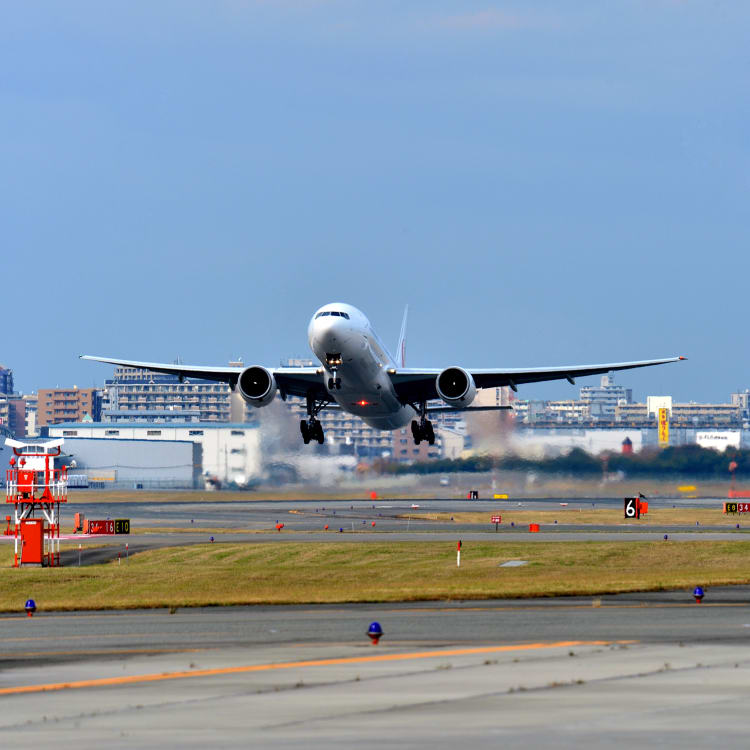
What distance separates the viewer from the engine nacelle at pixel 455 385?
5459cm

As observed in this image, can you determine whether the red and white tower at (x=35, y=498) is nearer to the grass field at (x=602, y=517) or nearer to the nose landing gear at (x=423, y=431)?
the nose landing gear at (x=423, y=431)

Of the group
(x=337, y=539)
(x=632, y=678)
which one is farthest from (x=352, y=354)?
(x=632, y=678)

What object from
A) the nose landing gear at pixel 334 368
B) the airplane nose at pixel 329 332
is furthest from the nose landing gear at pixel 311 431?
the airplane nose at pixel 329 332

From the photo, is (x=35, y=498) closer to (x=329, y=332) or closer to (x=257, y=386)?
(x=257, y=386)

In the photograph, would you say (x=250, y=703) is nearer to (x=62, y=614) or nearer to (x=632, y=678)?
(x=632, y=678)

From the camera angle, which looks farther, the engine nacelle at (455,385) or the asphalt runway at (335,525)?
the engine nacelle at (455,385)

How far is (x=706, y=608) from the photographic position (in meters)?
28.2

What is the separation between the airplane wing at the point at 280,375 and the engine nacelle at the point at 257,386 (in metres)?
0.58

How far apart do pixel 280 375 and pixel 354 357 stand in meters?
7.04

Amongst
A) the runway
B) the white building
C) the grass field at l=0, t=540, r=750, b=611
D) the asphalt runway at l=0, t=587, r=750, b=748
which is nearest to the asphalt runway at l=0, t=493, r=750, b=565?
the white building

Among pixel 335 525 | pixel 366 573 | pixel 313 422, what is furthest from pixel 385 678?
pixel 335 525

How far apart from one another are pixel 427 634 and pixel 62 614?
33.3ft

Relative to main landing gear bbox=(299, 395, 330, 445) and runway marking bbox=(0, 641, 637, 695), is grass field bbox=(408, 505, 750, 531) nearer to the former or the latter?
main landing gear bbox=(299, 395, 330, 445)

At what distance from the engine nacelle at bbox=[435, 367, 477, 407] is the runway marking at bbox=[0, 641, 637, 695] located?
1280 inches
